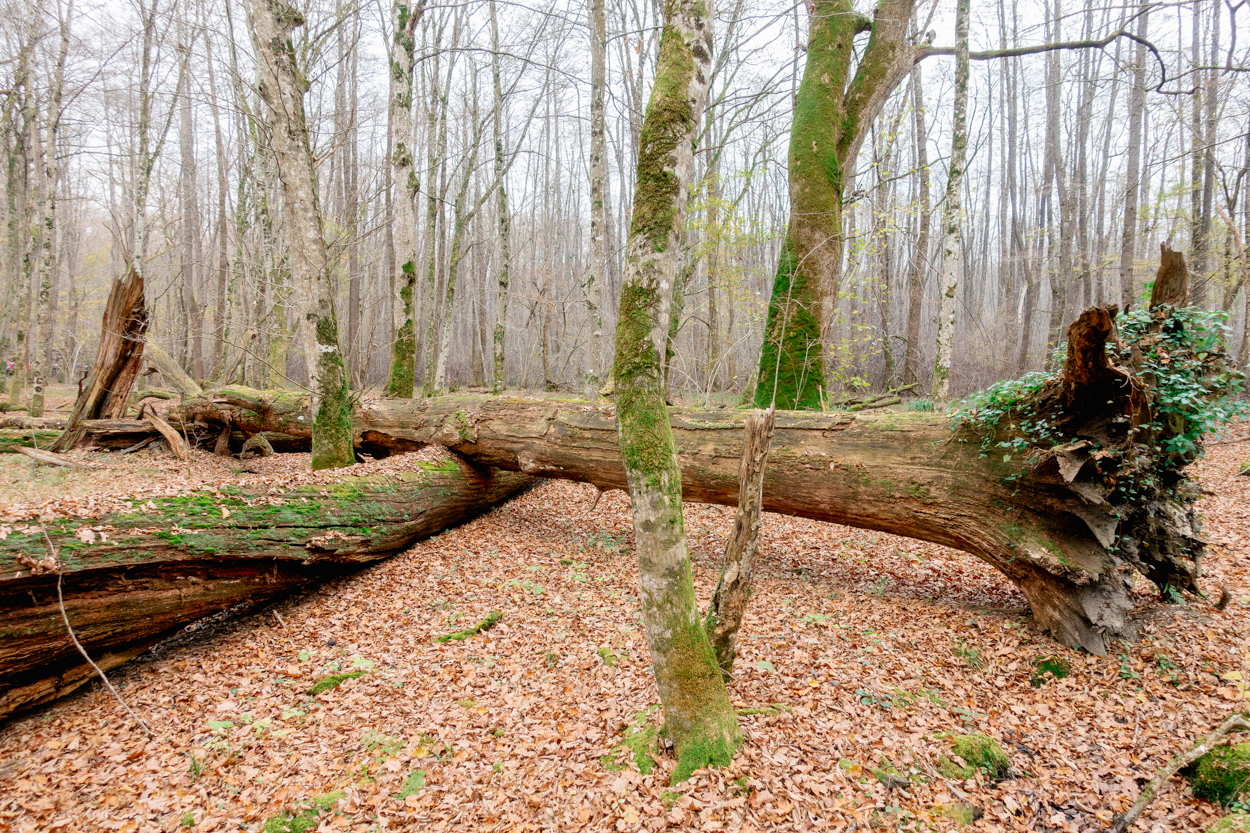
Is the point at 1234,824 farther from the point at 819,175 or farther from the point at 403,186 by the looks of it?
the point at 403,186

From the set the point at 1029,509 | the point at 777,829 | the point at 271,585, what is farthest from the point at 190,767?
the point at 1029,509

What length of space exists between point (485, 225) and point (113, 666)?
88.7 ft

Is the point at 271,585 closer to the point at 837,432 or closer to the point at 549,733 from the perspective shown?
the point at 549,733

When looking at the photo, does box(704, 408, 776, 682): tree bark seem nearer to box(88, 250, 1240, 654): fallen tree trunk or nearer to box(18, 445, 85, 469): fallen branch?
box(88, 250, 1240, 654): fallen tree trunk

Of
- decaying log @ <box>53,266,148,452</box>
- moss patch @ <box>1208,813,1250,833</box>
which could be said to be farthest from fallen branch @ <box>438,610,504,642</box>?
decaying log @ <box>53,266,148,452</box>

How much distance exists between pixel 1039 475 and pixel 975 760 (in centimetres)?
206

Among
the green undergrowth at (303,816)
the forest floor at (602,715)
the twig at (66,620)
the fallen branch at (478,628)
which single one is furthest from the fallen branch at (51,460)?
the green undergrowth at (303,816)

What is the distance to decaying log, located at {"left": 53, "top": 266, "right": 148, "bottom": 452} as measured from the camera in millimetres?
7957

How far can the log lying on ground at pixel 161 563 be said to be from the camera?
333cm

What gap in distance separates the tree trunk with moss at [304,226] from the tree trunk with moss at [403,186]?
77.0 inches

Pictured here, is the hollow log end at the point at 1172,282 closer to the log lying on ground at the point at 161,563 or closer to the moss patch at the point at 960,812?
the moss patch at the point at 960,812

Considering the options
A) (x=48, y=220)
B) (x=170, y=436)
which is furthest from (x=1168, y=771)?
(x=48, y=220)

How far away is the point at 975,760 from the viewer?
2795 mm

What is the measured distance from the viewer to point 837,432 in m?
4.87
